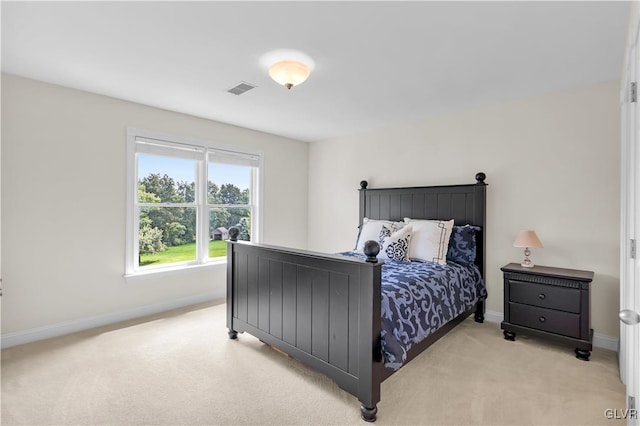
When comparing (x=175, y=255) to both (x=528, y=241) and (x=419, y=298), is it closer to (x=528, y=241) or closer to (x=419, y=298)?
(x=419, y=298)

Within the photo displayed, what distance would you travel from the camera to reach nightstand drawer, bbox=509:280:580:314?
260 centimetres

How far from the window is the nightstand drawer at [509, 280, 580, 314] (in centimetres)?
335

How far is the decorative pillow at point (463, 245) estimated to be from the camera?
3303mm

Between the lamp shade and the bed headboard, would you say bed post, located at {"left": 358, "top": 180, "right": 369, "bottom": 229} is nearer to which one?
the bed headboard

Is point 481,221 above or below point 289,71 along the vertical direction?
below

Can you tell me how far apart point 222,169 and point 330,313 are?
2.88 m

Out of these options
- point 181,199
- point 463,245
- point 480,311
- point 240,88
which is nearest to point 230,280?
point 181,199

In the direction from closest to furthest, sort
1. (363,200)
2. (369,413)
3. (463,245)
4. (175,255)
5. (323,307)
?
1. (369,413)
2. (323,307)
3. (463,245)
4. (175,255)
5. (363,200)

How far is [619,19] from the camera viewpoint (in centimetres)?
189

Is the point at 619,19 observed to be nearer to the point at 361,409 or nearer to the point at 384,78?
the point at 384,78

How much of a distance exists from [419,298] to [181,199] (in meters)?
2.99

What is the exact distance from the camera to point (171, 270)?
3732 mm

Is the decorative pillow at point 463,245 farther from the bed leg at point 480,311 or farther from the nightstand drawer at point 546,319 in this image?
the nightstand drawer at point 546,319

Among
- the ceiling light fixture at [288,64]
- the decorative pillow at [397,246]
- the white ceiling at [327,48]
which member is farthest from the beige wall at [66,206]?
the decorative pillow at [397,246]
